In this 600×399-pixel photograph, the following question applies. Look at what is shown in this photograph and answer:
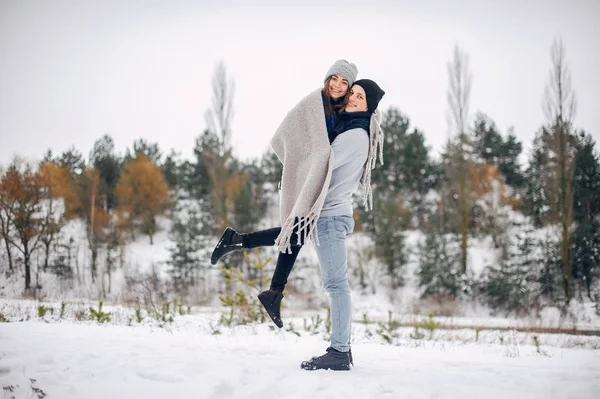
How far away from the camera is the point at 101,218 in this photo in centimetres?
2312

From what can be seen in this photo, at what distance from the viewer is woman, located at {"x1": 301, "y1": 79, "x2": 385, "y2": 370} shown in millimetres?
2543

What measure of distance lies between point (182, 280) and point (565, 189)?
19137mm

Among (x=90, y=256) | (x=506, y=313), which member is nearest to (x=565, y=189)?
(x=506, y=313)

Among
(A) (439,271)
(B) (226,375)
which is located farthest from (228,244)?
(A) (439,271)

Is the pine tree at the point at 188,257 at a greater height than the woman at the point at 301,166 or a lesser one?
lesser

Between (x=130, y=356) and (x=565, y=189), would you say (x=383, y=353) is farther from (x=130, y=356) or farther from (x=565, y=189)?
(x=565, y=189)

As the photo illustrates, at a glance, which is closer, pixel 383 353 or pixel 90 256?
pixel 383 353

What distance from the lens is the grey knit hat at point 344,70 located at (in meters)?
2.74

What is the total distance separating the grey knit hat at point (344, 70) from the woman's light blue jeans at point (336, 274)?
1016 mm

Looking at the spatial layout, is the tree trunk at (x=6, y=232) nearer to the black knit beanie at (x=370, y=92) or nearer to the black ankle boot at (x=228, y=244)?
the black ankle boot at (x=228, y=244)

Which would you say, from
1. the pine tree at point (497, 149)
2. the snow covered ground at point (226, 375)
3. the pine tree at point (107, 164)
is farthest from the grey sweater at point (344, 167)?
the pine tree at point (497, 149)

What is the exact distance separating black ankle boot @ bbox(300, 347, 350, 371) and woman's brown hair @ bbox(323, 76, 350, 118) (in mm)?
1613

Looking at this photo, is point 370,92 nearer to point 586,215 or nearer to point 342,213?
point 342,213

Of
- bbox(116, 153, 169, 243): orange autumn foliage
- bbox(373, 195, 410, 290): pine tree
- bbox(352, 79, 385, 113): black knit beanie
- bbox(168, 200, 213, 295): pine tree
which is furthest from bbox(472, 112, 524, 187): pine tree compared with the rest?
bbox(352, 79, 385, 113): black knit beanie
